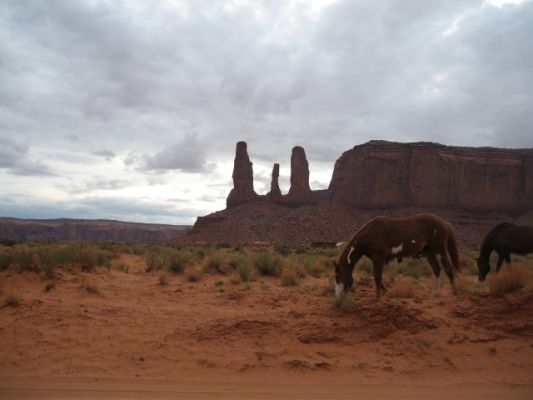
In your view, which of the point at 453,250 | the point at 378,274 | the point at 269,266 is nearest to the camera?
the point at 378,274

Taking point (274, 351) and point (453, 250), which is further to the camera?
point (453, 250)

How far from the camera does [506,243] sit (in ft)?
37.6

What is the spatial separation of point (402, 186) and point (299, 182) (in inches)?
849

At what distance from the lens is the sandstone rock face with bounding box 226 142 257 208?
94.8 m

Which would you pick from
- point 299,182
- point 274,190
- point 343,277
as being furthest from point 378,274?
point 299,182

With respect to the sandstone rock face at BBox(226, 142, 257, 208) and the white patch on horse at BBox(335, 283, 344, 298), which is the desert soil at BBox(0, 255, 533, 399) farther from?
the sandstone rock face at BBox(226, 142, 257, 208)

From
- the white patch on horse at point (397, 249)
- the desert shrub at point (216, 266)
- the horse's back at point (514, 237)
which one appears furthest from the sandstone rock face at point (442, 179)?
the white patch on horse at point (397, 249)

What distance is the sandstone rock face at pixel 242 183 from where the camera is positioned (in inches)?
3733

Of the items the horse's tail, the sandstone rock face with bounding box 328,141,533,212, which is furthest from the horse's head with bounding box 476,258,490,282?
the sandstone rock face with bounding box 328,141,533,212

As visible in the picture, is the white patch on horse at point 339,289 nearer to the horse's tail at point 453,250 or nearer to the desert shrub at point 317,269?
the horse's tail at point 453,250

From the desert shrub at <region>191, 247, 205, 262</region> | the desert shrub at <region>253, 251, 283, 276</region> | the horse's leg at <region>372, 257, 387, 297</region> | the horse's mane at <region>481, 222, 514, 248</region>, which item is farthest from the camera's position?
the desert shrub at <region>191, 247, 205, 262</region>

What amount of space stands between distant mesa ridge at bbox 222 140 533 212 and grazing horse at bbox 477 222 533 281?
79242 mm

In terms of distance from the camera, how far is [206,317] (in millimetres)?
8289

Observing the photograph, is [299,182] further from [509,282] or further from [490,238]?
[509,282]
